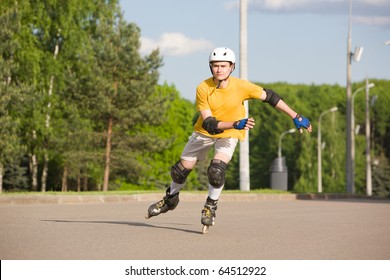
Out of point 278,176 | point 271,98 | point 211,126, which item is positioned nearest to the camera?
point 211,126

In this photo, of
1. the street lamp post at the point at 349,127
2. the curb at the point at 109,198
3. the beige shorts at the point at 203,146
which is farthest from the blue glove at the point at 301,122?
the street lamp post at the point at 349,127

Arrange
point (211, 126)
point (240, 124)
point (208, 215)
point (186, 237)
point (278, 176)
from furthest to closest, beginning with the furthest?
1. point (278, 176)
2. point (208, 215)
3. point (211, 126)
4. point (186, 237)
5. point (240, 124)

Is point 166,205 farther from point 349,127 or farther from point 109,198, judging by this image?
point 349,127

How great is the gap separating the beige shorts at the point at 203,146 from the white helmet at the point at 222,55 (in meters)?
0.92

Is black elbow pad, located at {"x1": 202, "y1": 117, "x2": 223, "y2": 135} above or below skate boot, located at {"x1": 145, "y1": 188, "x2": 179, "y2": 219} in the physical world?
above

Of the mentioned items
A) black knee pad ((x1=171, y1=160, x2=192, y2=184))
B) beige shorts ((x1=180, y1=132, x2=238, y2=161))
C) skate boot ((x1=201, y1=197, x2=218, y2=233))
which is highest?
beige shorts ((x1=180, y1=132, x2=238, y2=161))

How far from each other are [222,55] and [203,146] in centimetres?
114

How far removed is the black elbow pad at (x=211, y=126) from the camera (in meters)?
10.1

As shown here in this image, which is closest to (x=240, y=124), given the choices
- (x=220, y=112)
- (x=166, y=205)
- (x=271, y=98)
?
(x=220, y=112)

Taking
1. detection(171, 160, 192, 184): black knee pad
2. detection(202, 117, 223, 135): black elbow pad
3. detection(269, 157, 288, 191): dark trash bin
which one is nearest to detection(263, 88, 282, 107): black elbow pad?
detection(202, 117, 223, 135): black elbow pad

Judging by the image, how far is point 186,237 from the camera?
393 inches

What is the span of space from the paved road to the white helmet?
6.17 feet

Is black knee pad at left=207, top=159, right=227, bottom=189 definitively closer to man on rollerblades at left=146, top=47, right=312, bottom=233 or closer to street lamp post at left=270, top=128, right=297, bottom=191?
man on rollerblades at left=146, top=47, right=312, bottom=233

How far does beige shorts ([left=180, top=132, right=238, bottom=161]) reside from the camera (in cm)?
1053
